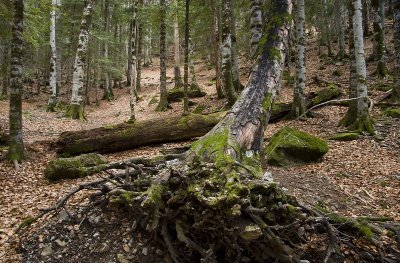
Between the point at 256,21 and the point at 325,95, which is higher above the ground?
the point at 256,21

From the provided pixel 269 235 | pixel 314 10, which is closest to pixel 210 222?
pixel 269 235

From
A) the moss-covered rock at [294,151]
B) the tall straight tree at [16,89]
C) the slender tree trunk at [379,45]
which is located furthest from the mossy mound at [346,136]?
the slender tree trunk at [379,45]

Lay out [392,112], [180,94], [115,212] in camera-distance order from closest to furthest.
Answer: [115,212] → [392,112] → [180,94]

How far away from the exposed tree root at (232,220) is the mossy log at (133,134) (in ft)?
15.4

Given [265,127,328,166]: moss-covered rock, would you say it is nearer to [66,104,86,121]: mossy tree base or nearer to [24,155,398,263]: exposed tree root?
[24,155,398,263]: exposed tree root

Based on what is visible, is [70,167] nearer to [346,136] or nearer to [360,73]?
[346,136]

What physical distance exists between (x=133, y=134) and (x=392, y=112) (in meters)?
8.95

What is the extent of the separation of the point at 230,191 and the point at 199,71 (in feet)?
106

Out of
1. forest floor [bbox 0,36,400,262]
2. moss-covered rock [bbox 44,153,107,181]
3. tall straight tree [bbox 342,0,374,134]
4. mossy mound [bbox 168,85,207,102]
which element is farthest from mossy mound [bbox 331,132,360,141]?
mossy mound [bbox 168,85,207,102]

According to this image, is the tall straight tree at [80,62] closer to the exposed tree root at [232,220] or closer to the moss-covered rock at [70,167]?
the moss-covered rock at [70,167]

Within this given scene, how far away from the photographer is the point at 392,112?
1083 centimetres

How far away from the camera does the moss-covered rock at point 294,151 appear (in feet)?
24.8

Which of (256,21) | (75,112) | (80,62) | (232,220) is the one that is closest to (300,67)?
(256,21)

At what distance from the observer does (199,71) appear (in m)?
34.8
